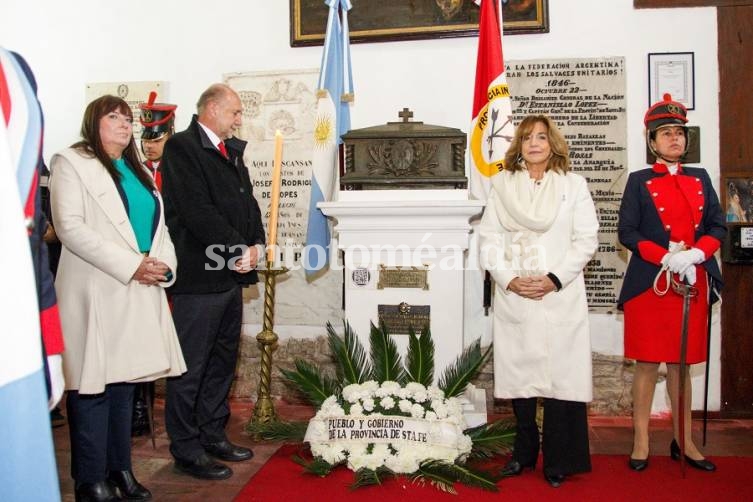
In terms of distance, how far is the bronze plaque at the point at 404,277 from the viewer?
10.0 feet

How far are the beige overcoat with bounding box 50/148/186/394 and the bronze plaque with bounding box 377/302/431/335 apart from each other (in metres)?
1.08

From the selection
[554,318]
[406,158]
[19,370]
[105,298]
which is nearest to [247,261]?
[105,298]

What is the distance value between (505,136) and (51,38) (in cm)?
314

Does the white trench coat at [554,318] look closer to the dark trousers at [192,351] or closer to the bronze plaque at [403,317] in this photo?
the bronze plaque at [403,317]

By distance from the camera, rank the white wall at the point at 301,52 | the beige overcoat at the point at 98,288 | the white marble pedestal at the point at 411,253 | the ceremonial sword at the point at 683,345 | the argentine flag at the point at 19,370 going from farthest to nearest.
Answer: the white wall at the point at 301,52 < the white marble pedestal at the point at 411,253 < the ceremonial sword at the point at 683,345 < the beige overcoat at the point at 98,288 < the argentine flag at the point at 19,370

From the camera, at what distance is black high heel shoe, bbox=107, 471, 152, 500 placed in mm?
2380

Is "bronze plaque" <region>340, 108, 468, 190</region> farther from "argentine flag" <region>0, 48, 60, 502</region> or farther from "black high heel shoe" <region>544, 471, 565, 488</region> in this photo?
"argentine flag" <region>0, 48, 60, 502</region>

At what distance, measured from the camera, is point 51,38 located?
4359 mm

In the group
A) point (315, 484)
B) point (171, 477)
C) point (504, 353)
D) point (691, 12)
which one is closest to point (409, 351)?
point (504, 353)

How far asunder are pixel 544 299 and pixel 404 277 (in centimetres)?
73

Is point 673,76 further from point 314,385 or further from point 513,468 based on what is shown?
point 314,385

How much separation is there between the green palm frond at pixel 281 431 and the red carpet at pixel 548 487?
26 centimetres

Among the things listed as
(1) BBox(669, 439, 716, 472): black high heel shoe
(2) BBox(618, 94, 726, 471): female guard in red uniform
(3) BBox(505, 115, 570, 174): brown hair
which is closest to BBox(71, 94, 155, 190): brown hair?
(3) BBox(505, 115, 570, 174): brown hair

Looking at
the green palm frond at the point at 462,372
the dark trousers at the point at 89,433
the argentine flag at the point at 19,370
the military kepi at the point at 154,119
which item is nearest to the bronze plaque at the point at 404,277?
the green palm frond at the point at 462,372
